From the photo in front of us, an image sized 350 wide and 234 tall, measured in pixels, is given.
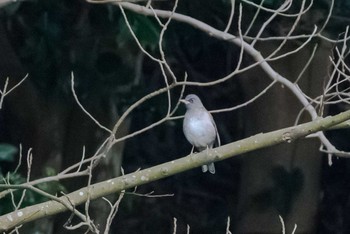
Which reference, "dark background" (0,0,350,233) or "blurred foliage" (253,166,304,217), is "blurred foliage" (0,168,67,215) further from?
"blurred foliage" (253,166,304,217)

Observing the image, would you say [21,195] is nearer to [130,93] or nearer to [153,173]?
[130,93]

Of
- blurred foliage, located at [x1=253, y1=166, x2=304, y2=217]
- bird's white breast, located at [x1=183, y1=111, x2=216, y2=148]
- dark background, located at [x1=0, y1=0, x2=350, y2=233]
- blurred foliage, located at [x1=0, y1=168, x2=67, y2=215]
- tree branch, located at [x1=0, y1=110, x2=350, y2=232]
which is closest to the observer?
tree branch, located at [x1=0, y1=110, x2=350, y2=232]

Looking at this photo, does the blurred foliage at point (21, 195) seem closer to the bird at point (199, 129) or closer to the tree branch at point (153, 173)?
the bird at point (199, 129)

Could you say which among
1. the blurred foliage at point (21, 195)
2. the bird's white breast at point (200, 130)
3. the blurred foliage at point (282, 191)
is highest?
the bird's white breast at point (200, 130)

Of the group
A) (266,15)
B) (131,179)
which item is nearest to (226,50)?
(266,15)

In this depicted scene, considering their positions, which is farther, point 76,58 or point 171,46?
point 171,46

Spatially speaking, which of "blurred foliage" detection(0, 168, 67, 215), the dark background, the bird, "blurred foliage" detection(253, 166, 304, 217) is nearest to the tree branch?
"blurred foliage" detection(0, 168, 67, 215)

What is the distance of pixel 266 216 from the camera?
812cm

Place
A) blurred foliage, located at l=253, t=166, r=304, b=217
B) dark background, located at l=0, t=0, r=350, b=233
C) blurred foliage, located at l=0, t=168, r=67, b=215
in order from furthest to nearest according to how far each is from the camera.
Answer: blurred foliage, located at l=253, t=166, r=304, b=217 → dark background, located at l=0, t=0, r=350, b=233 → blurred foliage, located at l=0, t=168, r=67, b=215

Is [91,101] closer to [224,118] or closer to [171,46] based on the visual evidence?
[171,46]

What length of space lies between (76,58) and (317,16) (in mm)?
1391

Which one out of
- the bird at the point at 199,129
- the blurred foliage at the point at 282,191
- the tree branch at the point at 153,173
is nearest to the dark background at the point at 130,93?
the blurred foliage at the point at 282,191

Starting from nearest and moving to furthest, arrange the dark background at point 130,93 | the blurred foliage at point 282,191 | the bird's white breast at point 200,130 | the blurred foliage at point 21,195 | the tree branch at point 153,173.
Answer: the tree branch at point 153,173, the blurred foliage at point 21,195, the bird's white breast at point 200,130, the dark background at point 130,93, the blurred foliage at point 282,191

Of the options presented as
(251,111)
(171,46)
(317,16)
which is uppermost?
(317,16)
